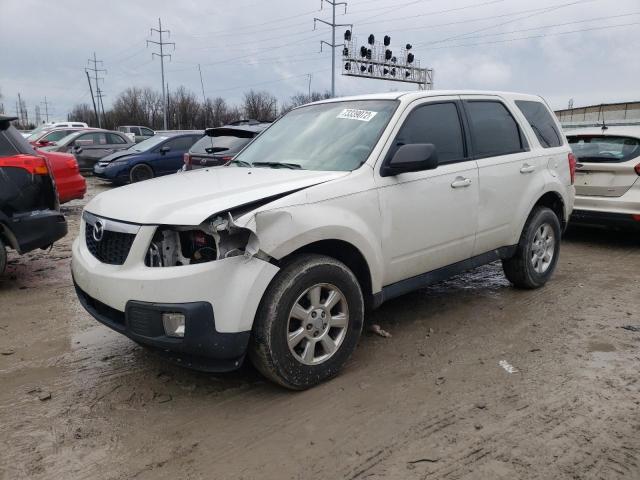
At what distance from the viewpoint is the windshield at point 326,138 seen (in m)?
3.82

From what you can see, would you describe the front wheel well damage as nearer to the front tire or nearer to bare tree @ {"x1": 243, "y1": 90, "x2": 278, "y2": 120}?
the front tire

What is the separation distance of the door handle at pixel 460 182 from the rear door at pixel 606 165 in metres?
3.74

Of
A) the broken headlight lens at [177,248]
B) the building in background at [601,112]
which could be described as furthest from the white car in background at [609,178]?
the building in background at [601,112]

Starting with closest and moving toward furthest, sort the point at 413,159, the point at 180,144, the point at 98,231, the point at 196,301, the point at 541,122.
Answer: the point at 196,301 < the point at 98,231 < the point at 413,159 < the point at 541,122 < the point at 180,144

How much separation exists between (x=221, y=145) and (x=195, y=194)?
6389 mm

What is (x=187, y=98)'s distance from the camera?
7869cm

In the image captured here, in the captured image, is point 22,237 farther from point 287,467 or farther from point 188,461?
point 287,467

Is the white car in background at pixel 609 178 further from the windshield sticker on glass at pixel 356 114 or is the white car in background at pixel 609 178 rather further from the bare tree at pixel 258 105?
the bare tree at pixel 258 105

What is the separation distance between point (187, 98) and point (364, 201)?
80.4m

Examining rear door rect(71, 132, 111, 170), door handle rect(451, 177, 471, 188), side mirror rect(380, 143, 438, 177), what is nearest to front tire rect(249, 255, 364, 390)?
side mirror rect(380, 143, 438, 177)

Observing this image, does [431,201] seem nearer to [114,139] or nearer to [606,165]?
[606,165]

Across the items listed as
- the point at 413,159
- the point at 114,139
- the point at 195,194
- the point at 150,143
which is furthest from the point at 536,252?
the point at 114,139

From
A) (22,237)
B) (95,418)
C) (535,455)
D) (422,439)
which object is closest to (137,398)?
(95,418)

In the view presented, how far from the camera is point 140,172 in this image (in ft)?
45.9
